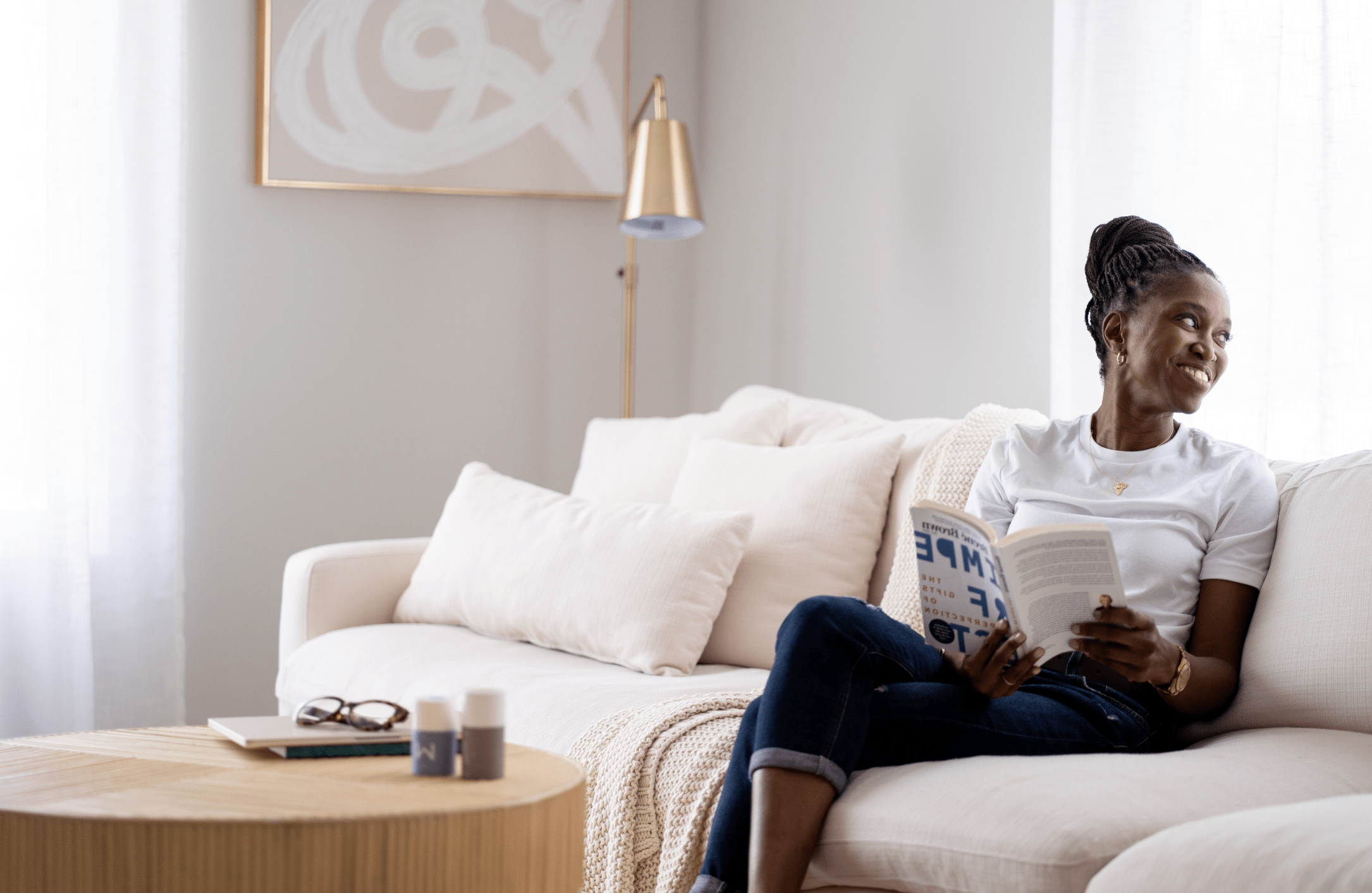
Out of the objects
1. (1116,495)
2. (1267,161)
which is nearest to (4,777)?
(1116,495)

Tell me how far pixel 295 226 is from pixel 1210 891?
305cm

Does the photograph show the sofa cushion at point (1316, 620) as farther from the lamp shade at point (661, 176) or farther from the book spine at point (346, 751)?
the lamp shade at point (661, 176)

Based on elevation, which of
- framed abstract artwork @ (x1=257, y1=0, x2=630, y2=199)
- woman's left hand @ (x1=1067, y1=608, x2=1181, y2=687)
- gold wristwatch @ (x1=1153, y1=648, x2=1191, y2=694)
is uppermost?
framed abstract artwork @ (x1=257, y1=0, x2=630, y2=199)

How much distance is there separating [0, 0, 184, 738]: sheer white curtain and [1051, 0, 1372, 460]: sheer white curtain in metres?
2.22

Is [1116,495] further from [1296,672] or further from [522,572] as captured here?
[522,572]

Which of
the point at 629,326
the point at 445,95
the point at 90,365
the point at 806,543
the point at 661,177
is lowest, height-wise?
the point at 806,543

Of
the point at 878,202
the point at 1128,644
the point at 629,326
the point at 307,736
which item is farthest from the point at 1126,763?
the point at 629,326

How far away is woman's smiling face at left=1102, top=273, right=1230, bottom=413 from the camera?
1.68m

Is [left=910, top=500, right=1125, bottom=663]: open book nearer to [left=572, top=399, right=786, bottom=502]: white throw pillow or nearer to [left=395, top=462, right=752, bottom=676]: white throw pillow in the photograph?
[left=395, top=462, right=752, bottom=676]: white throw pillow

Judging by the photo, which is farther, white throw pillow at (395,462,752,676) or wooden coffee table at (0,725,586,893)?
white throw pillow at (395,462,752,676)

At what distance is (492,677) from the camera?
2.01 metres

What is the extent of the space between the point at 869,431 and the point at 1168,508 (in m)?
0.80

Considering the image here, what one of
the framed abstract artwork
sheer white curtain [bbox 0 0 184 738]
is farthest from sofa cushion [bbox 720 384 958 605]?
sheer white curtain [bbox 0 0 184 738]

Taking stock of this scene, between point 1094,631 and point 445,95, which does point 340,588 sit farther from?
point 1094,631
